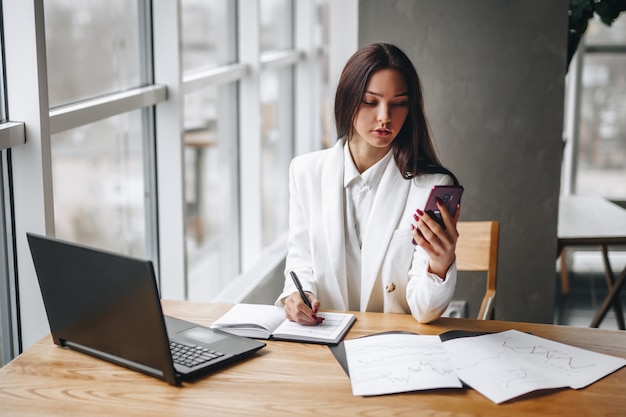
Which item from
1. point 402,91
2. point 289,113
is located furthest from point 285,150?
point 402,91

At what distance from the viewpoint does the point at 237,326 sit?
6.28ft

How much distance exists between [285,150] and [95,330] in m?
3.68

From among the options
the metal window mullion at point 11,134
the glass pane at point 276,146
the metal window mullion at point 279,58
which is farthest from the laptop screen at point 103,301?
the glass pane at point 276,146

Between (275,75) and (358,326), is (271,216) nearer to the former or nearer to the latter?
(275,75)

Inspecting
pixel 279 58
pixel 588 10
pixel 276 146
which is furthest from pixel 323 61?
pixel 588 10

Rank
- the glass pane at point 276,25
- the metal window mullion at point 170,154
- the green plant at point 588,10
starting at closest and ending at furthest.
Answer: the metal window mullion at point 170,154, the green plant at point 588,10, the glass pane at point 276,25

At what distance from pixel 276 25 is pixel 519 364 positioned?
3683 mm

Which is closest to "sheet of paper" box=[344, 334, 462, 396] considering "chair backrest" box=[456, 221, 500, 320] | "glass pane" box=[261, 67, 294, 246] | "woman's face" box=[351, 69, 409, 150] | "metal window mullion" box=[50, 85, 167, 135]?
"woman's face" box=[351, 69, 409, 150]

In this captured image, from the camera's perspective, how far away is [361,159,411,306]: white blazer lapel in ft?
7.09

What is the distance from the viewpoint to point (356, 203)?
224 cm

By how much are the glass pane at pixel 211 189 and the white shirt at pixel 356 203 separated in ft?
4.48

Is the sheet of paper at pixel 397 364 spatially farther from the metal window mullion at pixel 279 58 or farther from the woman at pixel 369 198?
the metal window mullion at pixel 279 58

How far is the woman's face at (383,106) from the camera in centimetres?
206

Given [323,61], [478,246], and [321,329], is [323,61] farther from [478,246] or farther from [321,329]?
[321,329]
